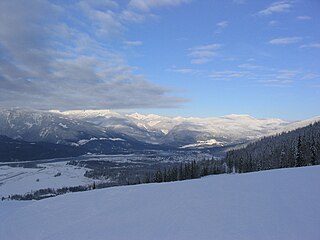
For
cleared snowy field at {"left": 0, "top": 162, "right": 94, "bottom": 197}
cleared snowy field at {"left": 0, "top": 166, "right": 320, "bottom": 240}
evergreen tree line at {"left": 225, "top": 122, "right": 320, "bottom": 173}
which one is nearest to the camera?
cleared snowy field at {"left": 0, "top": 166, "right": 320, "bottom": 240}

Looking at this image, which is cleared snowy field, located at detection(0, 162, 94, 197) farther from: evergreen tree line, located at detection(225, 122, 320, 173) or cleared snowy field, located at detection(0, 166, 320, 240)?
cleared snowy field, located at detection(0, 166, 320, 240)

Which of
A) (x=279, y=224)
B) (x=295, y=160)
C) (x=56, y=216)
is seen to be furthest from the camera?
(x=295, y=160)

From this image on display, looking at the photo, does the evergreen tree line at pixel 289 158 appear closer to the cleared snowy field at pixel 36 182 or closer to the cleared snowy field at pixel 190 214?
the cleared snowy field at pixel 190 214

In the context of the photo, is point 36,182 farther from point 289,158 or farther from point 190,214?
point 190,214

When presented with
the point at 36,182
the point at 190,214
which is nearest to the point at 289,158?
the point at 190,214

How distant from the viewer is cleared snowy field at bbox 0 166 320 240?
18578 millimetres

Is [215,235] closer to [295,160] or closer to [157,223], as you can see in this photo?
[157,223]

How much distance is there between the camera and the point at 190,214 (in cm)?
2252

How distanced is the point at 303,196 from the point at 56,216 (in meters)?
18.7

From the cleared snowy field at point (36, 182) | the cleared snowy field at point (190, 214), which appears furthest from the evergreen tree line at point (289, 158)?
the cleared snowy field at point (36, 182)

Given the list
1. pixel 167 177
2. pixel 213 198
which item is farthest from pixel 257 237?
pixel 167 177

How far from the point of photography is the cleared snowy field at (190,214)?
61.0ft

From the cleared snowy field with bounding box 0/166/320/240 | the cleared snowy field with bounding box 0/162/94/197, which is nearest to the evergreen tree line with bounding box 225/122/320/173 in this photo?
the cleared snowy field with bounding box 0/166/320/240

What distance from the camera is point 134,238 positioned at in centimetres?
1969
